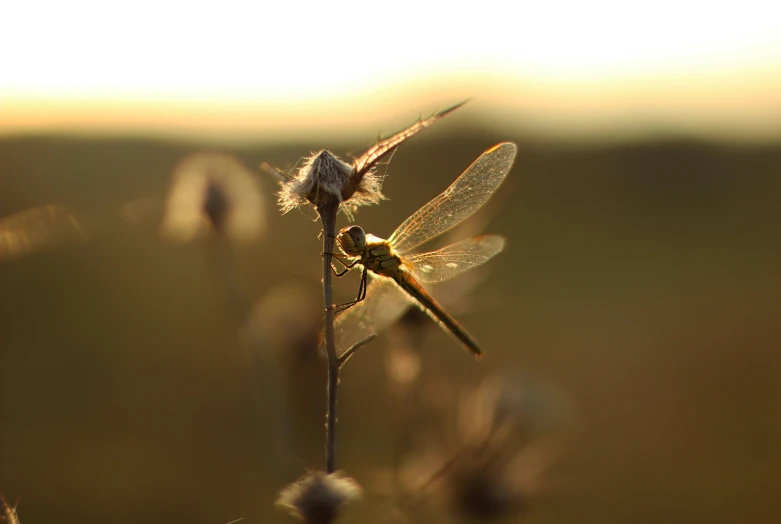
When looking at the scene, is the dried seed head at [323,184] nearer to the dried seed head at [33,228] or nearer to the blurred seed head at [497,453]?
the dried seed head at [33,228]

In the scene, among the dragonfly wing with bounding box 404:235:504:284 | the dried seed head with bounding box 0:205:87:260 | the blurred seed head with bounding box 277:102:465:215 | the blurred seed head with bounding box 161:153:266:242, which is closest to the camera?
the dried seed head with bounding box 0:205:87:260

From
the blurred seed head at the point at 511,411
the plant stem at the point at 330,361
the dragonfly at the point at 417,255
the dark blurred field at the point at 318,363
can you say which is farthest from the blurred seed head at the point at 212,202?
the plant stem at the point at 330,361

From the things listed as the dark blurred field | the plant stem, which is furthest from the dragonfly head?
the plant stem

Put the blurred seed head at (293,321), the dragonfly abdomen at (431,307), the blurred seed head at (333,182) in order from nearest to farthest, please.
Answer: the blurred seed head at (333,182) < the dragonfly abdomen at (431,307) < the blurred seed head at (293,321)

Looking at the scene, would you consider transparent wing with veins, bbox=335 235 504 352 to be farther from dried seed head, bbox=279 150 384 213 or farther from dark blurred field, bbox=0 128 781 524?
dried seed head, bbox=279 150 384 213

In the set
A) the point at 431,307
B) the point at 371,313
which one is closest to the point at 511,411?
the point at 431,307

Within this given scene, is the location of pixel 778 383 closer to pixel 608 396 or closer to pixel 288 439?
pixel 608 396
